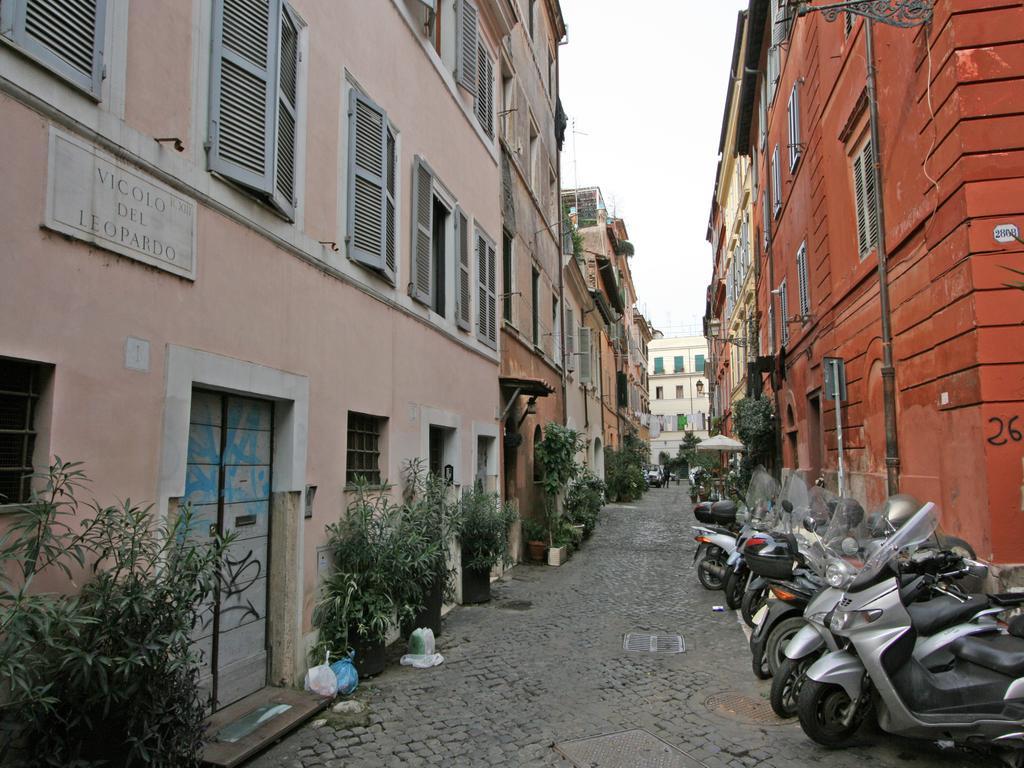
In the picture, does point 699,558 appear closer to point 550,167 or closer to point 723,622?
point 723,622

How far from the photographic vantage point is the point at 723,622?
801cm

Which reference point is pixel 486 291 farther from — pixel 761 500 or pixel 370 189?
pixel 761 500

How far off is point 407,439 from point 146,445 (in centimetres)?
403

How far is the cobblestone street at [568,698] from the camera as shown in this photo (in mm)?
4344

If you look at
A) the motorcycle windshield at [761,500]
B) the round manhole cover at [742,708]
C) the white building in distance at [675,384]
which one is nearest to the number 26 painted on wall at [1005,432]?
the motorcycle windshield at [761,500]

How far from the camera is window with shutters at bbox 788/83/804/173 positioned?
44.0 feet

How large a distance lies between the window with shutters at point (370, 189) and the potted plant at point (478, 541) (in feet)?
10.1

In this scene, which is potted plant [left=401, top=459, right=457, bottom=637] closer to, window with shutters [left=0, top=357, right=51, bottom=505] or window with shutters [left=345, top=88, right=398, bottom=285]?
window with shutters [left=345, top=88, right=398, bottom=285]

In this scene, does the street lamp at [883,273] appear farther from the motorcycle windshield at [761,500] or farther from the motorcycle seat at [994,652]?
the motorcycle seat at [994,652]

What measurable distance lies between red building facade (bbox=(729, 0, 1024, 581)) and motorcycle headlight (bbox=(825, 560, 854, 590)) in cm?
197

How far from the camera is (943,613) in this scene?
4.12m

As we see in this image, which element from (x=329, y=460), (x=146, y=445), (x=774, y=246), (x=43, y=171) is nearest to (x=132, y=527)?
(x=146, y=445)

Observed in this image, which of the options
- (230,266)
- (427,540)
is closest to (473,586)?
(427,540)

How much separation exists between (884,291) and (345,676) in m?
7.11
